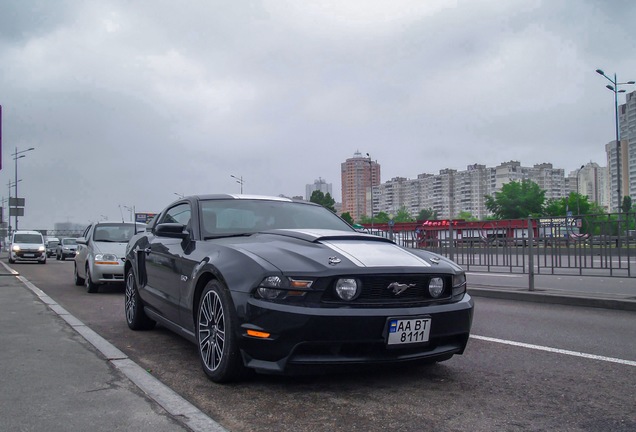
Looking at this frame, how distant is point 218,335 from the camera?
13.6 feet

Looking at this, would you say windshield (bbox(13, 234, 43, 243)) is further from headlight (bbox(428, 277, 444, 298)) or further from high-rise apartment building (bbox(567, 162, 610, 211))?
high-rise apartment building (bbox(567, 162, 610, 211))

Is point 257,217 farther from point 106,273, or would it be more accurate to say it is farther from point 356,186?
point 356,186

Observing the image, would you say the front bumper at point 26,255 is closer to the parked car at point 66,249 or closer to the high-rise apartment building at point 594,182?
the parked car at point 66,249

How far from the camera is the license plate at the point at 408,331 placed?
3.74m

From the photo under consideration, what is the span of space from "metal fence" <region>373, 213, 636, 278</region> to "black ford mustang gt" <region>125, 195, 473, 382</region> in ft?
18.2

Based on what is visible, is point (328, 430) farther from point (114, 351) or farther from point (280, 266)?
point (114, 351)

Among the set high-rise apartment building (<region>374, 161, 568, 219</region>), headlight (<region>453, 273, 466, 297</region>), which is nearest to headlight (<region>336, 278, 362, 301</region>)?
headlight (<region>453, 273, 466, 297</region>)

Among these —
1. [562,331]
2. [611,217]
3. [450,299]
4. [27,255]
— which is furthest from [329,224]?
[27,255]

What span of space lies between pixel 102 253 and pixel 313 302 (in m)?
9.15

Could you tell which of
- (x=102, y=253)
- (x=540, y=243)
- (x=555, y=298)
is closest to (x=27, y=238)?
(x=102, y=253)

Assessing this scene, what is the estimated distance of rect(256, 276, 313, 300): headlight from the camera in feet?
12.2

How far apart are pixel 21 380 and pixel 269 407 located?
203cm

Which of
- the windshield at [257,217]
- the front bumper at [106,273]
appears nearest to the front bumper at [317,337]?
the windshield at [257,217]

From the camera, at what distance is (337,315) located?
364 cm
